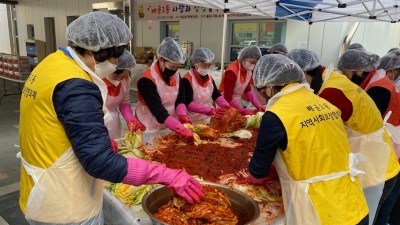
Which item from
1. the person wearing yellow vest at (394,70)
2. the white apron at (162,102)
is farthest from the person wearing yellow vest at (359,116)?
the white apron at (162,102)

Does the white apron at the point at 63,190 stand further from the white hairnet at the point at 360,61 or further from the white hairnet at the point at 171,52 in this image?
the white hairnet at the point at 360,61

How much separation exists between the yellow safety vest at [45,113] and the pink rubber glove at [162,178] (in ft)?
1.04

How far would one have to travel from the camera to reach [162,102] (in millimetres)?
3516

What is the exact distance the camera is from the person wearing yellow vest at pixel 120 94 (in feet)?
9.86

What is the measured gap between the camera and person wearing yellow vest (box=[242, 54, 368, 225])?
5.32 feet

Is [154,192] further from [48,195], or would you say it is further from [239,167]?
[239,167]

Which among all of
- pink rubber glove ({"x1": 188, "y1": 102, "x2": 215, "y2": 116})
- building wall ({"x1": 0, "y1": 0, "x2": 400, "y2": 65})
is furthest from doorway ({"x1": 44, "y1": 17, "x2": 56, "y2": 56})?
pink rubber glove ({"x1": 188, "y1": 102, "x2": 215, "y2": 116})

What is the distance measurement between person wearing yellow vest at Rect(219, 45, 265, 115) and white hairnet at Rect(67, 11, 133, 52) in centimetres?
293

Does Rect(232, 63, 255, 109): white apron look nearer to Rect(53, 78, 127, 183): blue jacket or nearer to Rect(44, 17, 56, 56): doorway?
Rect(53, 78, 127, 183): blue jacket

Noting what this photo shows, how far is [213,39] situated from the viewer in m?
9.29

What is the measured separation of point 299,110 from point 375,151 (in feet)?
3.93

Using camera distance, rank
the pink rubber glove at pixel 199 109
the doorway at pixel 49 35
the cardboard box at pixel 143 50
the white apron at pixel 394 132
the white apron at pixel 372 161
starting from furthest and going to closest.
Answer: the doorway at pixel 49 35
the cardboard box at pixel 143 50
the pink rubber glove at pixel 199 109
the white apron at pixel 394 132
the white apron at pixel 372 161

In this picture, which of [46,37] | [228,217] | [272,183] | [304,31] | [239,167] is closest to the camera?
[228,217]

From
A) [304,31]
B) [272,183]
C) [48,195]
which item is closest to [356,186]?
[272,183]
